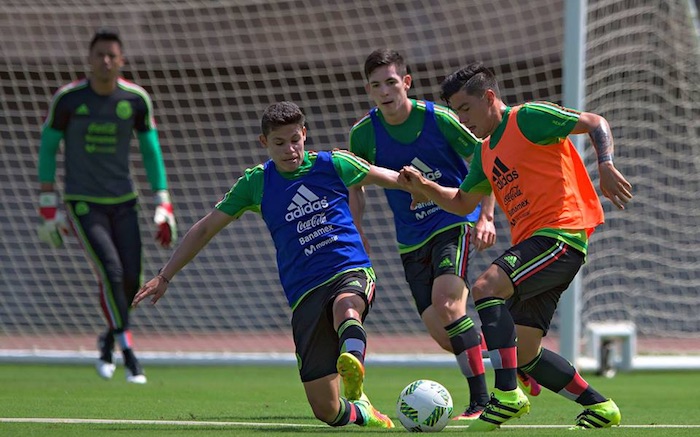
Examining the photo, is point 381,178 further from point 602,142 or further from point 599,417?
point 599,417

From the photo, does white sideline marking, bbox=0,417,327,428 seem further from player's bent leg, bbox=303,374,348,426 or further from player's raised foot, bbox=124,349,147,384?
player's raised foot, bbox=124,349,147,384

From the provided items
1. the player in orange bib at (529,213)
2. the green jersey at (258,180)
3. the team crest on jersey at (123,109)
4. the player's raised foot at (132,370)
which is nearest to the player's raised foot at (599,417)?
the player in orange bib at (529,213)

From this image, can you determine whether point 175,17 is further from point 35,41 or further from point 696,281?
point 696,281

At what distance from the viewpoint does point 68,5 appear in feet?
47.2

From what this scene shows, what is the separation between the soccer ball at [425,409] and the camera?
541 centimetres

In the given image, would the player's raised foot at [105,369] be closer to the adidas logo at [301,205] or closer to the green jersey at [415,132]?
the green jersey at [415,132]

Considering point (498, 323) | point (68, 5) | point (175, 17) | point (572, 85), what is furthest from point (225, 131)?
point (498, 323)

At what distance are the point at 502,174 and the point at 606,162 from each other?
61cm

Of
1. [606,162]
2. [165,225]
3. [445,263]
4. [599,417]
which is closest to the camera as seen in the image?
[606,162]

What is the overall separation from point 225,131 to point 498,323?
9505 millimetres

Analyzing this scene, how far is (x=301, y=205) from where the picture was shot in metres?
6.00

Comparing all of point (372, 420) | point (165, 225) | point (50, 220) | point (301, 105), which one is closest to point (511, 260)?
point (372, 420)

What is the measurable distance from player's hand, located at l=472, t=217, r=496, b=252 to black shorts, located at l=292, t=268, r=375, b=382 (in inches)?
26.0

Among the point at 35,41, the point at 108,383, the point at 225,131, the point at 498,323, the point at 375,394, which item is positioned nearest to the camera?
the point at 498,323
